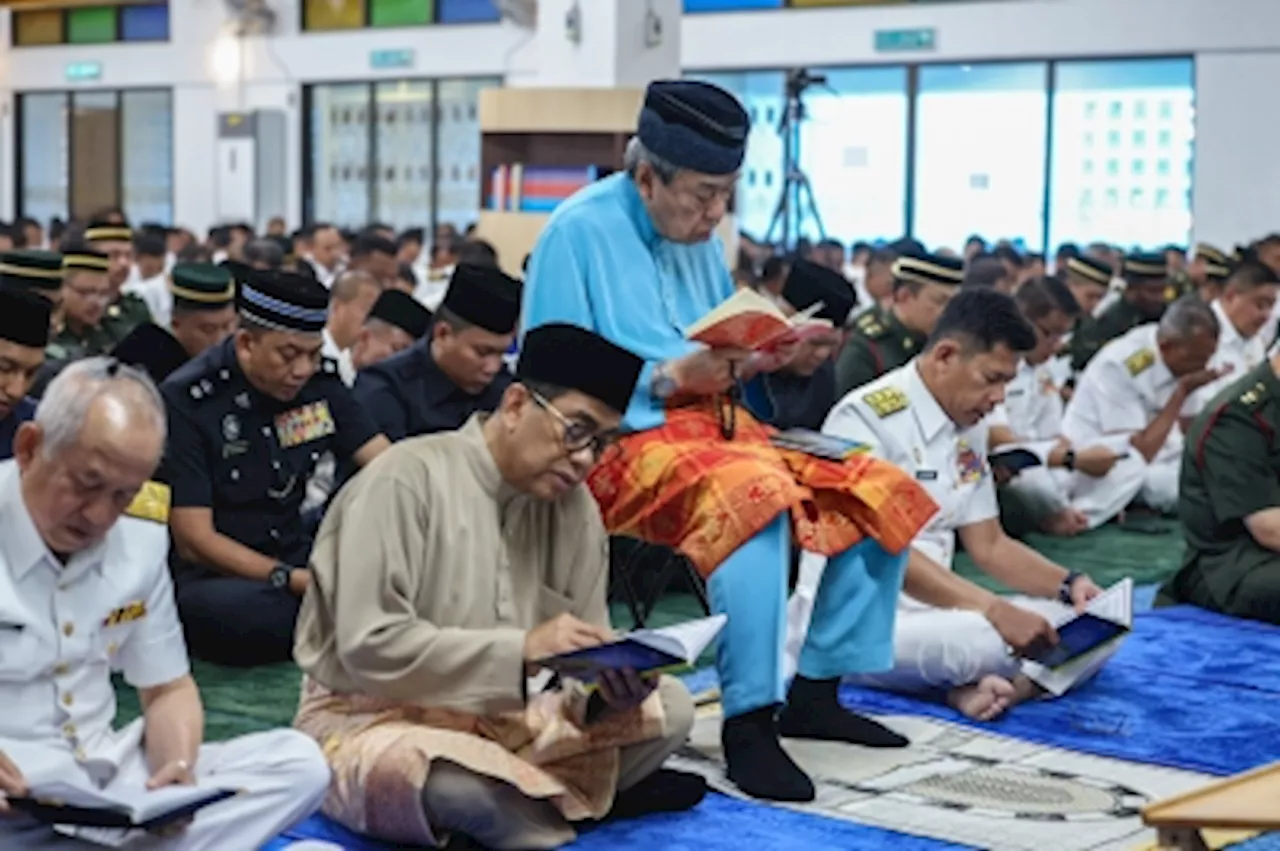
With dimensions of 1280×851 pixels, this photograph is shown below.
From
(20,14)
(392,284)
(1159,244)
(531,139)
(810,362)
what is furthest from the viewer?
(20,14)

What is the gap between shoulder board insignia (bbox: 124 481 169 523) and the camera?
313cm

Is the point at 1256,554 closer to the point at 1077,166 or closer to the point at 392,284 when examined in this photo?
the point at 392,284

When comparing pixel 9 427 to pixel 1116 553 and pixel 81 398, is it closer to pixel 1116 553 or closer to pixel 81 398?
pixel 81 398

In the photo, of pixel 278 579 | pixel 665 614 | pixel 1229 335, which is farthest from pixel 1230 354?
pixel 278 579

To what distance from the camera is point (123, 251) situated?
31.0 ft

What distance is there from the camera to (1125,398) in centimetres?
830

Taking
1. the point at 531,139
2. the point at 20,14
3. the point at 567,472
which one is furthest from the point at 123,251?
the point at 20,14

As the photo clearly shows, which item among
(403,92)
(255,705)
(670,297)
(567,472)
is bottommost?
(255,705)

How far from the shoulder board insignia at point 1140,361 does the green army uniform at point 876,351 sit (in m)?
1.49

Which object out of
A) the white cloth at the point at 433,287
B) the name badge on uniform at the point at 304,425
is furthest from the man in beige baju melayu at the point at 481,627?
the white cloth at the point at 433,287

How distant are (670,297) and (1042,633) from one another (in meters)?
1.15

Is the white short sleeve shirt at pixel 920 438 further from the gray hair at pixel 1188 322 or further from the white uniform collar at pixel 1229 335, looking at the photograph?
the white uniform collar at pixel 1229 335

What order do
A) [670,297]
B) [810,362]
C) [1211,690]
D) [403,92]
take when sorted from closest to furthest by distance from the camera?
[670,297], [1211,690], [810,362], [403,92]

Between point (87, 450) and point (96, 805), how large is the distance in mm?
474
